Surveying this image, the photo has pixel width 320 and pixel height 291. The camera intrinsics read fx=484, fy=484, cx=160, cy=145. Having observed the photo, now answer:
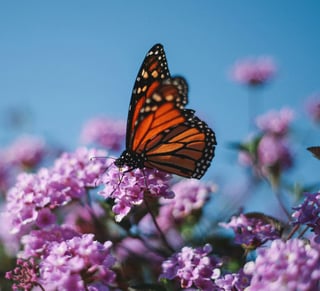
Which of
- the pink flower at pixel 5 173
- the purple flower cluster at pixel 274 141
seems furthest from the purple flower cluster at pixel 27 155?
the purple flower cluster at pixel 274 141

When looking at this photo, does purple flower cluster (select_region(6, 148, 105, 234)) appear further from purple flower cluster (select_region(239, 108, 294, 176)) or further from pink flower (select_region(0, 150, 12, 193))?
pink flower (select_region(0, 150, 12, 193))

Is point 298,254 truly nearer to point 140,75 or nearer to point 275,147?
point 140,75

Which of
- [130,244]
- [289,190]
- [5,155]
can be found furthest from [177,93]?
[5,155]

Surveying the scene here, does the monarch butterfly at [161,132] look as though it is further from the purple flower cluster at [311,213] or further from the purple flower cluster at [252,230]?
the purple flower cluster at [311,213]

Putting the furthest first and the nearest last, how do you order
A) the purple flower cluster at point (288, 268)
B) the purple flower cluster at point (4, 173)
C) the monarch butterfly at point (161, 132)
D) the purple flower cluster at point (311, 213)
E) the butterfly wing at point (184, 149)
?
1. the purple flower cluster at point (4, 173)
2. the butterfly wing at point (184, 149)
3. the monarch butterfly at point (161, 132)
4. the purple flower cluster at point (311, 213)
5. the purple flower cluster at point (288, 268)

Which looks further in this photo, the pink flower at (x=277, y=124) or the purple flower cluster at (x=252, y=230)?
the pink flower at (x=277, y=124)

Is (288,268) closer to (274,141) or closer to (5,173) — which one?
(274,141)

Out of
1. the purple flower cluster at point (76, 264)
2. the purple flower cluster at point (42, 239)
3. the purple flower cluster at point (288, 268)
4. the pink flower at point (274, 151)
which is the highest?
the pink flower at point (274, 151)

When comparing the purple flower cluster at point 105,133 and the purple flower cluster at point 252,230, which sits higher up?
the purple flower cluster at point 105,133
